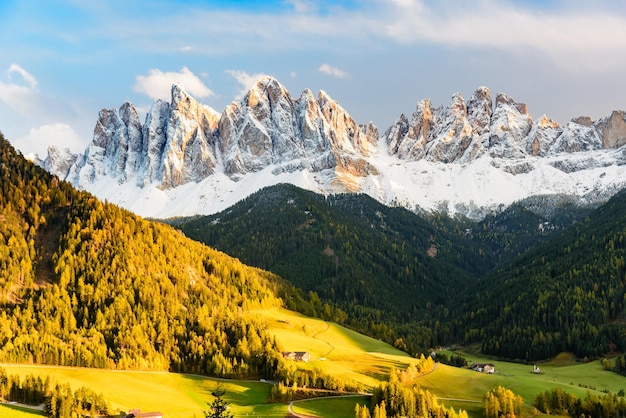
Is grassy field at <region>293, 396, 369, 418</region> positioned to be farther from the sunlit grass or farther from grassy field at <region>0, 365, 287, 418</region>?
the sunlit grass

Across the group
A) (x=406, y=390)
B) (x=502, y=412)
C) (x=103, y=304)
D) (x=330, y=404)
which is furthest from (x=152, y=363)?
(x=502, y=412)

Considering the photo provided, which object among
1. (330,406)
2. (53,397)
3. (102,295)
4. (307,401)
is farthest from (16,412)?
(102,295)

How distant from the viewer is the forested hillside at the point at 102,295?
13500 cm

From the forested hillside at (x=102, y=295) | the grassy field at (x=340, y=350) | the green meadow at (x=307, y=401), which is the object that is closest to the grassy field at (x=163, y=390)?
the green meadow at (x=307, y=401)

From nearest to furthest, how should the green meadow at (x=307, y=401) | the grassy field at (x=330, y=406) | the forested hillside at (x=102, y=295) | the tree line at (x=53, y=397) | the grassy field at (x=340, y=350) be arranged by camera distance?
the tree line at (x=53, y=397) → the grassy field at (x=330, y=406) → the green meadow at (x=307, y=401) → the forested hillside at (x=102, y=295) → the grassy field at (x=340, y=350)

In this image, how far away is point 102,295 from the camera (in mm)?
153625

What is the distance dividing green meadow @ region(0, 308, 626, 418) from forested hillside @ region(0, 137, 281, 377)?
22.7 ft

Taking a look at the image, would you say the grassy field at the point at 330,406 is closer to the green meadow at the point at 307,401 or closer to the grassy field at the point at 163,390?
the green meadow at the point at 307,401

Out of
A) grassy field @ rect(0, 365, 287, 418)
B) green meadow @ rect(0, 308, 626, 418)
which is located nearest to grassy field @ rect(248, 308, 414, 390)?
green meadow @ rect(0, 308, 626, 418)

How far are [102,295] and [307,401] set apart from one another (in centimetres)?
6652

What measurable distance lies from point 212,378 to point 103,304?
37.0 m

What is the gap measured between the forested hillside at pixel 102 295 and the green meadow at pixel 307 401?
6.91 metres

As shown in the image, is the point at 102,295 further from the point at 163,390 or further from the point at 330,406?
the point at 330,406

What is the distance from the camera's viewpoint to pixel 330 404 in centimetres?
11594
